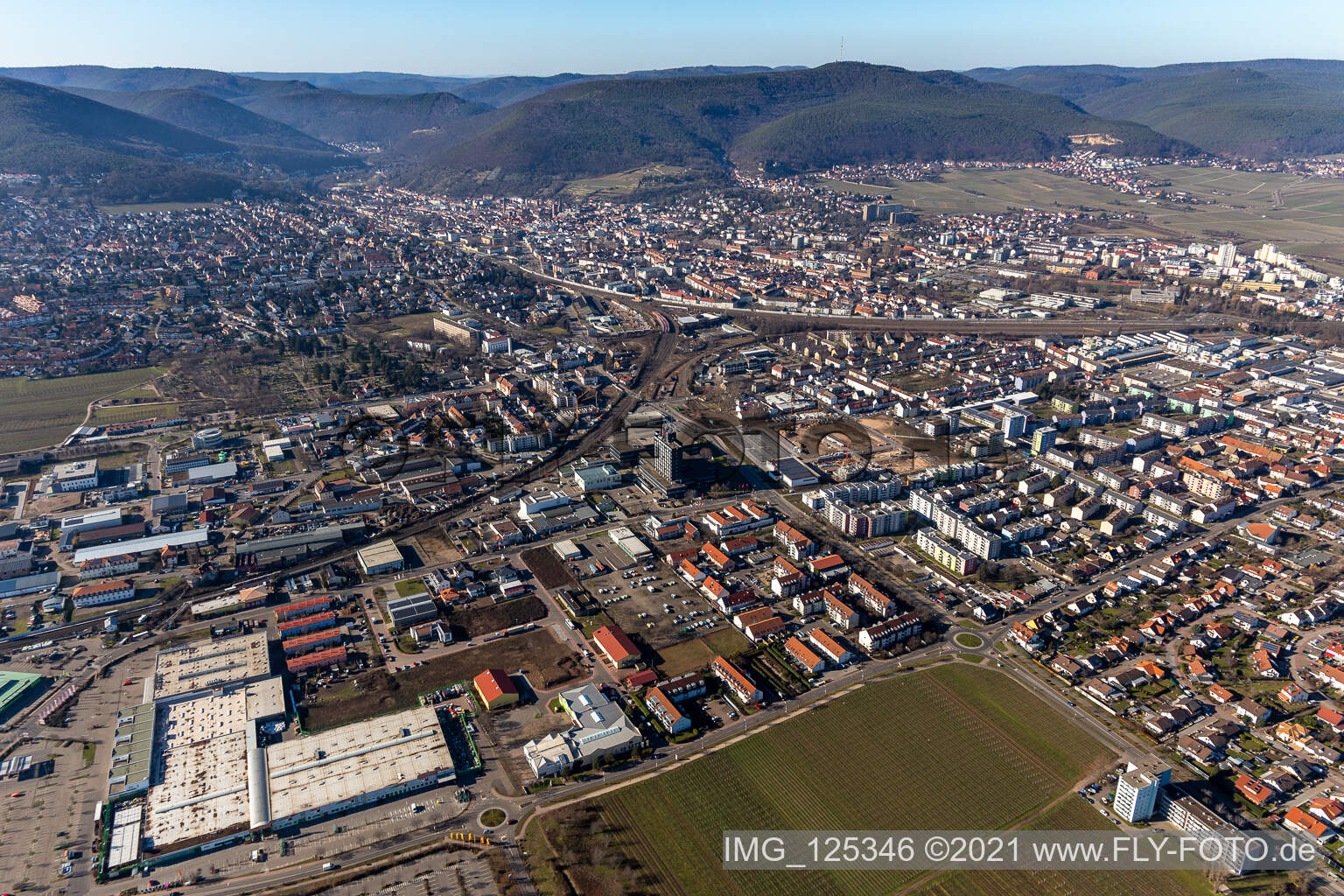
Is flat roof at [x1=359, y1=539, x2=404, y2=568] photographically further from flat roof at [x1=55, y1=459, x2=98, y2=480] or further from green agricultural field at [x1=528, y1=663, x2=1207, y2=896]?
flat roof at [x1=55, y1=459, x2=98, y2=480]

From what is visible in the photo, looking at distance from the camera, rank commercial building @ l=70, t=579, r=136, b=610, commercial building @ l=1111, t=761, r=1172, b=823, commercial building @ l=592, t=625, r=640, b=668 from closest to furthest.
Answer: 1. commercial building @ l=1111, t=761, r=1172, b=823
2. commercial building @ l=592, t=625, r=640, b=668
3. commercial building @ l=70, t=579, r=136, b=610

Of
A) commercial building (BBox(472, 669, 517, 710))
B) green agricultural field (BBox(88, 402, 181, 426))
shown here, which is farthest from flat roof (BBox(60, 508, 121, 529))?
commercial building (BBox(472, 669, 517, 710))

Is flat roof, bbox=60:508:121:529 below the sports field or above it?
below

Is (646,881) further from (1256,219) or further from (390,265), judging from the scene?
(1256,219)

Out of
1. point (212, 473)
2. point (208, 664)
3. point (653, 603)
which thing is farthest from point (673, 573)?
point (212, 473)

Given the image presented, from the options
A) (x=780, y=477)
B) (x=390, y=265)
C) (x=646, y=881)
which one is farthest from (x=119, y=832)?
(x=390, y=265)

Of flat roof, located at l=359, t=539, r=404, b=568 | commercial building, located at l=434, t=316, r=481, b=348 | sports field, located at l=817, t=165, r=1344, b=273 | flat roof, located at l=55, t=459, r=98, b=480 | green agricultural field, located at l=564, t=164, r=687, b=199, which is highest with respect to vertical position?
green agricultural field, located at l=564, t=164, r=687, b=199
